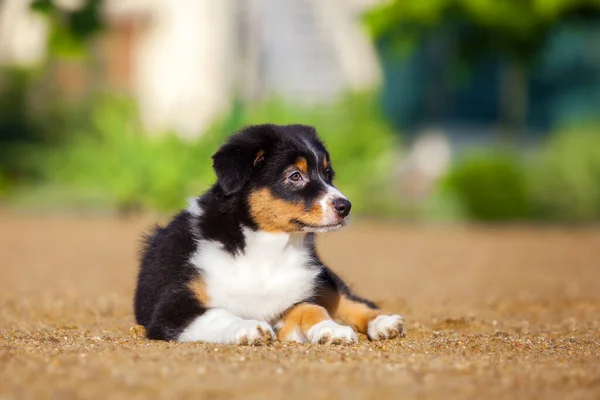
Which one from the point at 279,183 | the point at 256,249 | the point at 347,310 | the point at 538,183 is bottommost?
the point at 538,183

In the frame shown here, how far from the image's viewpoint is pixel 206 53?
820 inches

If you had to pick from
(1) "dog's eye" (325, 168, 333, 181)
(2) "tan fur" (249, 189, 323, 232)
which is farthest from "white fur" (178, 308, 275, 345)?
(1) "dog's eye" (325, 168, 333, 181)

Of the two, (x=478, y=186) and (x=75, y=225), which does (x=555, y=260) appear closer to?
(x=478, y=186)

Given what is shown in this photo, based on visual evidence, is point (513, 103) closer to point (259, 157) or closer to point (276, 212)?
point (259, 157)

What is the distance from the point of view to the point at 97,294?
862cm

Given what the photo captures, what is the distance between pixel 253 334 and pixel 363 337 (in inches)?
40.2

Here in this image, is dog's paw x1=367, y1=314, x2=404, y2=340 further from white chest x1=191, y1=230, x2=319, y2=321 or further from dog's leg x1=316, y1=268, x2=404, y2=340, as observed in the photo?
white chest x1=191, y1=230, x2=319, y2=321

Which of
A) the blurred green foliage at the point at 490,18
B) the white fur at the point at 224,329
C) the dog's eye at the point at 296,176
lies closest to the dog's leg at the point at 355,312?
the dog's eye at the point at 296,176

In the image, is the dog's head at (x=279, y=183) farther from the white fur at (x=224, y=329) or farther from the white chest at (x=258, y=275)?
the white fur at (x=224, y=329)

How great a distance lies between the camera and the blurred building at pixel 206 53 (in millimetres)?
20141

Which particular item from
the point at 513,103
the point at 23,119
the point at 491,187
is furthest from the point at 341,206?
the point at 23,119

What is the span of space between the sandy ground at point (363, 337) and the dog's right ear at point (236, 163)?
1.01 meters

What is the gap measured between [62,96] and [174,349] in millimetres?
16527

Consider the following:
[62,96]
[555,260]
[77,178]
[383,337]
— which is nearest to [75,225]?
[77,178]
